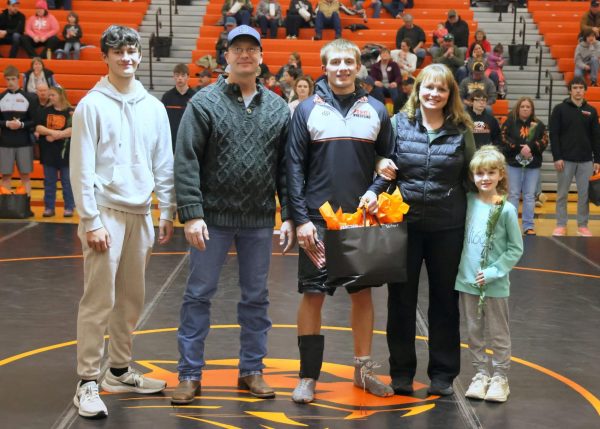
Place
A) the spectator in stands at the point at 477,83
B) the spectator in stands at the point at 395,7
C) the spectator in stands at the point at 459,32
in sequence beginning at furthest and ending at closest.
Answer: the spectator in stands at the point at 395,7
the spectator in stands at the point at 459,32
the spectator in stands at the point at 477,83

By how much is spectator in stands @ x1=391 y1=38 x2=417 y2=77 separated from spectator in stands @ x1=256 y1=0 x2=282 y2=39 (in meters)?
2.64

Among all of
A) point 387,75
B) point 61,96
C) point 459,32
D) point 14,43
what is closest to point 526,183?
point 387,75

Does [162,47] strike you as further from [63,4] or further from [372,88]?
[372,88]

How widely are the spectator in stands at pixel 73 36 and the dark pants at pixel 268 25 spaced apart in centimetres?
316

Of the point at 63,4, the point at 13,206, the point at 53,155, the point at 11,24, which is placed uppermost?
the point at 63,4

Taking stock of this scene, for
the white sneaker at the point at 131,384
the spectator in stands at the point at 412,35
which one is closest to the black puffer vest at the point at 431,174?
the white sneaker at the point at 131,384

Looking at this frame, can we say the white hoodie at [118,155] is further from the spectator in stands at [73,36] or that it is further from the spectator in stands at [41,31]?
Answer: the spectator in stands at [41,31]

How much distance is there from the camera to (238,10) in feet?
60.1

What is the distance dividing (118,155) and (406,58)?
12087 mm

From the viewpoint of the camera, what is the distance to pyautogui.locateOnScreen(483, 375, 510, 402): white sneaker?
18.8 ft

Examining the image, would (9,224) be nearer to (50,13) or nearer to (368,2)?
(50,13)

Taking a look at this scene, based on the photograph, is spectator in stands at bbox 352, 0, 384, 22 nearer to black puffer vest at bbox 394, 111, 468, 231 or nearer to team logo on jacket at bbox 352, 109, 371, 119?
black puffer vest at bbox 394, 111, 468, 231

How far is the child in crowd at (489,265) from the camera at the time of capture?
5.74 m

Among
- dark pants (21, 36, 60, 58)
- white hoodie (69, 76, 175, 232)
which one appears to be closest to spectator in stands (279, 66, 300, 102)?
dark pants (21, 36, 60, 58)
